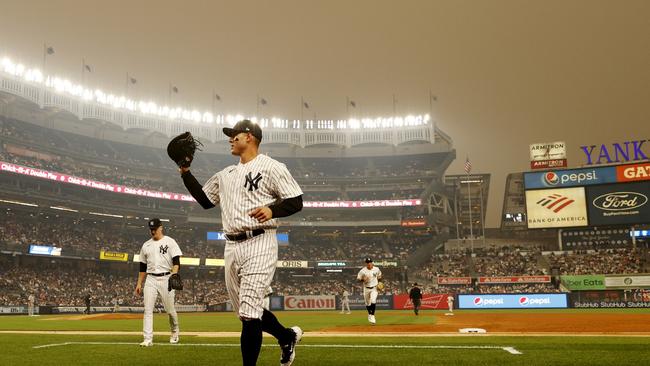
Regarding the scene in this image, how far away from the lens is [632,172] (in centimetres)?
4459

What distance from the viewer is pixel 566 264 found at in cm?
5347

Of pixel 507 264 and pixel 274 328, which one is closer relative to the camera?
pixel 274 328

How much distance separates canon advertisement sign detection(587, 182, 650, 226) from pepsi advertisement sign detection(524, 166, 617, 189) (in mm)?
663

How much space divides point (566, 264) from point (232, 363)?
53.0 m

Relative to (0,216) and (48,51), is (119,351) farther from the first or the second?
(48,51)

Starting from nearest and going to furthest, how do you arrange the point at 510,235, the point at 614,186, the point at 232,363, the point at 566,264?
the point at 232,363, the point at 614,186, the point at 566,264, the point at 510,235

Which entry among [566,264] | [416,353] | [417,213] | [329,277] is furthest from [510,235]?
[416,353]

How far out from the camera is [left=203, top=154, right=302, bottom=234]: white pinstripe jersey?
548cm

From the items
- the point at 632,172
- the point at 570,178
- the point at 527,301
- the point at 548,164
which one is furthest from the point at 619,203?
the point at 527,301

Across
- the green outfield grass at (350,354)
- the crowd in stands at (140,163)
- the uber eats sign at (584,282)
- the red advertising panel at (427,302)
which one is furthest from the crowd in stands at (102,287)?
the green outfield grass at (350,354)

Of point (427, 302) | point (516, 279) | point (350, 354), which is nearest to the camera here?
point (350, 354)

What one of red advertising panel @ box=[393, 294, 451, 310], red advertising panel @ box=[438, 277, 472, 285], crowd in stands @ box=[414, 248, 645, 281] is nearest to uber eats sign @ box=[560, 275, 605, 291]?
crowd in stands @ box=[414, 248, 645, 281]

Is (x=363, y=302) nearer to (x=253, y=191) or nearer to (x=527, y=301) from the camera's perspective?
(x=527, y=301)

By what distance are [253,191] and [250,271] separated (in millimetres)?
819
